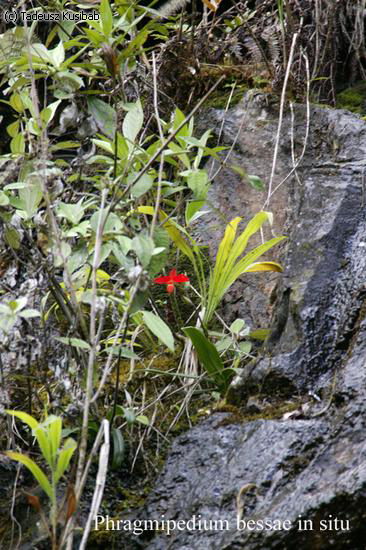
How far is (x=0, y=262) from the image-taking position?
190 cm

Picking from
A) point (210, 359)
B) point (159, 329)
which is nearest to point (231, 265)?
point (210, 359)

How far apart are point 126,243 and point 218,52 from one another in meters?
1.97

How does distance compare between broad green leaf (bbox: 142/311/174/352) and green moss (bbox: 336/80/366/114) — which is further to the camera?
green moss (bbox: 336/80/366/114)

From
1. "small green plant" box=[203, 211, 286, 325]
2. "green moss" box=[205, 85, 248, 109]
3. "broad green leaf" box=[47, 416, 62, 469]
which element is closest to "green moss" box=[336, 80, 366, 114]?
"green moss" box=[205, 85, 248, 109]

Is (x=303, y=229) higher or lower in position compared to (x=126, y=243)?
lower

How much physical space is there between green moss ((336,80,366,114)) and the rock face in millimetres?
843

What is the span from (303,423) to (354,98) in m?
2.28

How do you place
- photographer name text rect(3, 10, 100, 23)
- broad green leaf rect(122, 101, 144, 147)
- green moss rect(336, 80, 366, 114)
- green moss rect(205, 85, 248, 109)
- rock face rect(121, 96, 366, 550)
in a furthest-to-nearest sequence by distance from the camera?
green moss rect(336, 80, 366, 114) → green moss rect(205, 85, 248, 109) → photographer name text rect(3, 10, 100, 23) → broad green leaf rect(122, 101, 144, 147) → rock face rect(121, 96, 366, 550)

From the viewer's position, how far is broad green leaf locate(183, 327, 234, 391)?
198 cm

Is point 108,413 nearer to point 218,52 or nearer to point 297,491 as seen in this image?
point 297,491

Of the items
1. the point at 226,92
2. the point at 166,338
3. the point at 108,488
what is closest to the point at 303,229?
the point at 166,338

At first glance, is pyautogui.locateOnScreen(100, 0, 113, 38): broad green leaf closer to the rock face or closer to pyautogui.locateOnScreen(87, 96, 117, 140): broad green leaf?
pyautogui.locateOnScreen(87, 96, 117, 140): broad green leaf

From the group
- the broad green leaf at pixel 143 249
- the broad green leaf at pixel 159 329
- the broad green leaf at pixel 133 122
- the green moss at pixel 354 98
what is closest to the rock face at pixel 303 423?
the broad green leaf at pixel 159 329

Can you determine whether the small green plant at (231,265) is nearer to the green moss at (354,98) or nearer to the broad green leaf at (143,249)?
the broad green leaf at (143,249)
